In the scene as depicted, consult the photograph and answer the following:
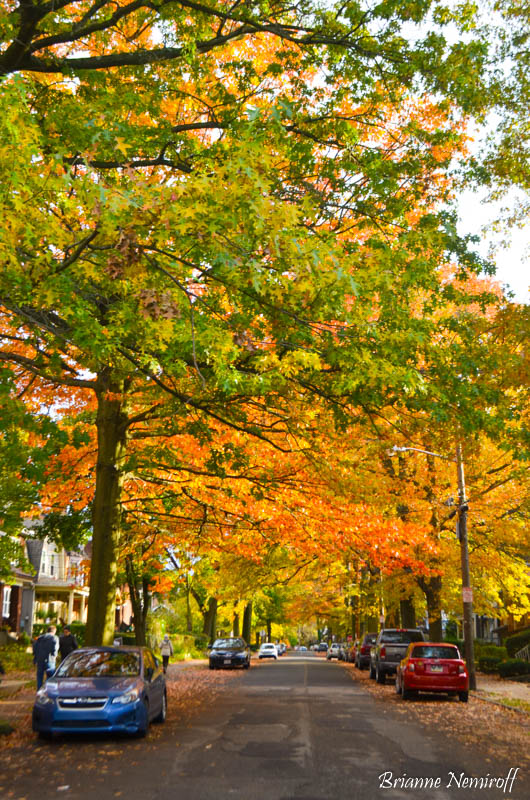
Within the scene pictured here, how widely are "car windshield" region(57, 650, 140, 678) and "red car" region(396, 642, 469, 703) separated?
902cm

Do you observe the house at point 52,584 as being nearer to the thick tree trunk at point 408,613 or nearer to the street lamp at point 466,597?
the thick tree trunk at point 408,613

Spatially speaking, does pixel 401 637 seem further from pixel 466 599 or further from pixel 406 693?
pixel 406 693

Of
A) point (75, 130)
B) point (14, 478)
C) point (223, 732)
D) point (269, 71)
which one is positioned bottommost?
point (223, 732)

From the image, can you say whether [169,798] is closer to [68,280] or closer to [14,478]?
[68,280]

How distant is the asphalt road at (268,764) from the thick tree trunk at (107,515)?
110 inches

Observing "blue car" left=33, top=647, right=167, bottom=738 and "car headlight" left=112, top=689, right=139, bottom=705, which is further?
"car headlight" left=112, top=689, right=139, bottom=705

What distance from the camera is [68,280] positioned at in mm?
8891

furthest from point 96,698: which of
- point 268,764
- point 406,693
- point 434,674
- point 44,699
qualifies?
point 406,693

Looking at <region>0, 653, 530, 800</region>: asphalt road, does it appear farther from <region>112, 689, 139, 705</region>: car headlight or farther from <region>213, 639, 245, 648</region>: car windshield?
<region>213, 639, 245, 648</region>: car windshield

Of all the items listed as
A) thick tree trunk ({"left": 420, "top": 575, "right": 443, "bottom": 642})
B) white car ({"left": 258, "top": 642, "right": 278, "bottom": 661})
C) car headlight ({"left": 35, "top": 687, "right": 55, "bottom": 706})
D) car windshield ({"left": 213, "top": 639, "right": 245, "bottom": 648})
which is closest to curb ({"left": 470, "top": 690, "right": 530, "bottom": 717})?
thick tree trunk ({"left": 420, "top": 575, "right": 443, "bottom": 642})

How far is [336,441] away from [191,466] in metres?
4.01

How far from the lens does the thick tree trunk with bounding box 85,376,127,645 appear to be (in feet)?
A: 52.4

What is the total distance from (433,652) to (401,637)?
7.83 metres

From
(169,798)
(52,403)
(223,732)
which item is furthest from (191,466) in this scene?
(169,798)
